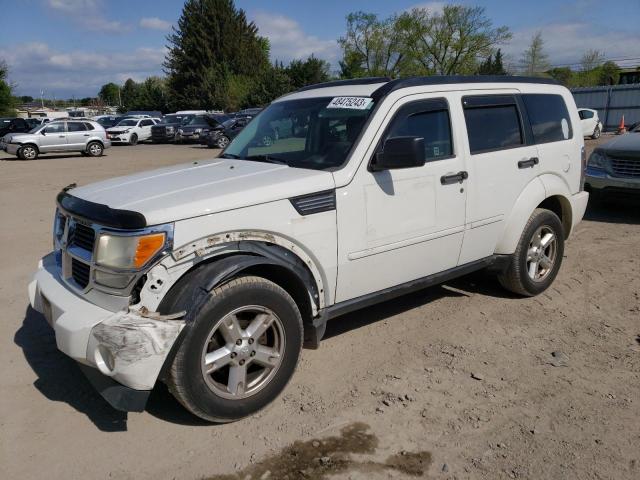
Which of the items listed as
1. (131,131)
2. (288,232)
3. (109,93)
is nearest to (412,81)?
(288,232)

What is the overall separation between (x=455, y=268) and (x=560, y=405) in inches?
54.5

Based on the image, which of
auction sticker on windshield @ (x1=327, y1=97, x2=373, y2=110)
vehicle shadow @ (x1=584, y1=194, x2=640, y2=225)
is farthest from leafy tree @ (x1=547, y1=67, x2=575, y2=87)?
auction sticker on windshield @ (x1=327, y1=97, x2=373, y2=110)

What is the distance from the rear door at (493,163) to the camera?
4.32m

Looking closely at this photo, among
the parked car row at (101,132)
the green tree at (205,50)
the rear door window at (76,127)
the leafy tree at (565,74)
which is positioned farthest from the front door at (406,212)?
the leafy tree at (565,74)

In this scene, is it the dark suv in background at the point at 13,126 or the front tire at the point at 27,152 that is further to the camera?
the dark suv in background at the point at 13,126

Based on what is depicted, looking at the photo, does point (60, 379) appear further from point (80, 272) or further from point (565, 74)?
point (565, 74)

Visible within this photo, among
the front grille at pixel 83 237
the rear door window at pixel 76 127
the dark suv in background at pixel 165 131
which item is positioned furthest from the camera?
the dark suv in background at pixel 165 131

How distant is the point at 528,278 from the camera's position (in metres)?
4.97

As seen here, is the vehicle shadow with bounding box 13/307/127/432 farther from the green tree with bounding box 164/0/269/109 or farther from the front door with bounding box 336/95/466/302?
the green tree with bounding box 164/0/269/109

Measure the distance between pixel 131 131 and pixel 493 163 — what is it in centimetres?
3019

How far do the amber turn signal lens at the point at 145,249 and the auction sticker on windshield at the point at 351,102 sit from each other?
1.77 meters

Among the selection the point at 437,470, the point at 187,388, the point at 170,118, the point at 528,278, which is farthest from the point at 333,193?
the point at 170,118

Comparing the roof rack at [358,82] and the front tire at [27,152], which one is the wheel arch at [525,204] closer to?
the roof rack at [358,82]

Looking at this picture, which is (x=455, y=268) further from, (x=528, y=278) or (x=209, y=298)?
(x=209, y=298)
